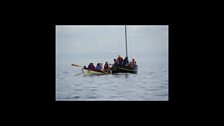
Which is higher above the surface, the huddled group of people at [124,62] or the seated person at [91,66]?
the huddled group of people at [124,62]

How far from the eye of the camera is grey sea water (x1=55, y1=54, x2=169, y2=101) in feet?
12.6

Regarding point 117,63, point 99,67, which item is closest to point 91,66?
point 99,67

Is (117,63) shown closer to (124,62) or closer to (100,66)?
(124,62)

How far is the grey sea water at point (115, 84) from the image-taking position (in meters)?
3.84

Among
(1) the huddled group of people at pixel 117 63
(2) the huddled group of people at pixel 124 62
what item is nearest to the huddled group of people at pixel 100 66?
(1) the huddled group of people at pixel 117 63

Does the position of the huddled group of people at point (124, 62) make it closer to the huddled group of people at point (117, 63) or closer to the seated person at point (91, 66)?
the huddled group of people at point (117, 63)

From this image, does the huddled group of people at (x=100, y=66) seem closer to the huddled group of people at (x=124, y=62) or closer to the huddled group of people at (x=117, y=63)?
the huddled group of people at (x=117, y=63)

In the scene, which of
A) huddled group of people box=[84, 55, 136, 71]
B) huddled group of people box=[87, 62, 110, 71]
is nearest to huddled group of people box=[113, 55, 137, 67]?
huddled group of people box=[84, 55, 136, 71]

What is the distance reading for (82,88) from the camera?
3865 mm

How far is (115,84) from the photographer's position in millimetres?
3871

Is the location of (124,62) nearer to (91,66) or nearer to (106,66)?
(106,66)
